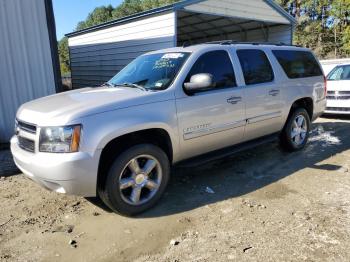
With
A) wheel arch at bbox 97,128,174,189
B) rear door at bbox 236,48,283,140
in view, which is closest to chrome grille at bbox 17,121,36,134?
wheel arch at bbox 97,128,174,189

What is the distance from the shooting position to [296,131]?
6469mm

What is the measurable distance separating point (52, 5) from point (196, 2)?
4341mm

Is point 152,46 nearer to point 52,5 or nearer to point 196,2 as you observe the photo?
point 196,2

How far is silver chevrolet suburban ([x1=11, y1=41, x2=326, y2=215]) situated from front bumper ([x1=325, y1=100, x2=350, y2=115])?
443cm

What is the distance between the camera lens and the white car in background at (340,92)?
9609 millimetres

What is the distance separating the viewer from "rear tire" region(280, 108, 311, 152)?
20.5 feet

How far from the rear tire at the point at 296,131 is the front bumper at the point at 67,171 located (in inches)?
152

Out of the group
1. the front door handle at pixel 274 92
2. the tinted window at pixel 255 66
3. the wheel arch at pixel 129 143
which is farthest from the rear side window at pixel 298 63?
the wheel arch at pixel 129 143

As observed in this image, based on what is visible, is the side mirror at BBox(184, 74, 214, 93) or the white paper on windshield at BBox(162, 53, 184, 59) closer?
the side mirror at BBox(184, 74, 214, 93)

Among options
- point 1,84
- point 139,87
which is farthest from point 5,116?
point 139,87

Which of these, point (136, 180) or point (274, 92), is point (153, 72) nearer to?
point (136, 180)

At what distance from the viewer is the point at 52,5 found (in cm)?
757

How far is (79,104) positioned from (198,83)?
146cm

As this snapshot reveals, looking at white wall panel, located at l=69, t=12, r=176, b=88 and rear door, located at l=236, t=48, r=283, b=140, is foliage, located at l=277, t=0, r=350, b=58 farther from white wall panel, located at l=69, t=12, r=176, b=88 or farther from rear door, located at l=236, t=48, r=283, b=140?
rear door, located at l=236, t=48, r=283, b=140
